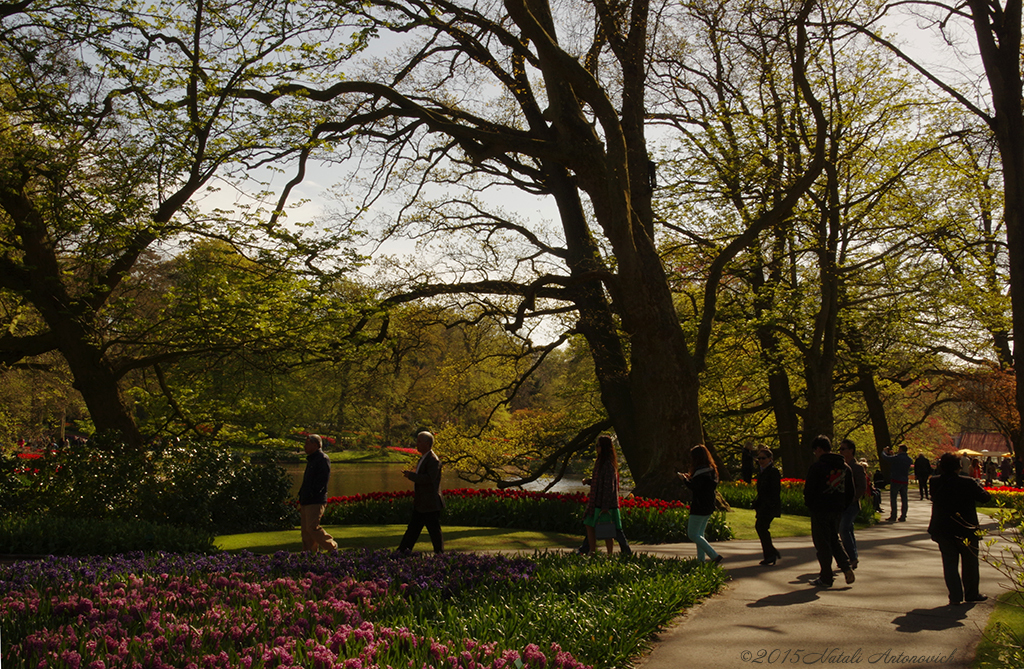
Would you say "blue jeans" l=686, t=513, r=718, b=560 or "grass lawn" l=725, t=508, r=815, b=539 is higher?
"blue jeans" l=686, t=513, r=718, b=560

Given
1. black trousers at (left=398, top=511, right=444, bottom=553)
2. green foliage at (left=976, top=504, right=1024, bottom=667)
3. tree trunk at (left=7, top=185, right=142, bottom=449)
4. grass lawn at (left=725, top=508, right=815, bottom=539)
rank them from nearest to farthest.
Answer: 1. green foliage at (left=976, top=504, right=1024, bottom=667)
2. black trousers at (left=398, top=511, right=444, bottom=553)
3. grass lawn at (left=725, top=508, right=815, bottom=539)
4. tree trunk at (left=7, top=185, right=142, bottom=449)

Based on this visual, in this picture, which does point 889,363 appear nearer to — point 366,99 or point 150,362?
point 366,99

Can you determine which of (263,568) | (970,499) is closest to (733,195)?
(970,499)

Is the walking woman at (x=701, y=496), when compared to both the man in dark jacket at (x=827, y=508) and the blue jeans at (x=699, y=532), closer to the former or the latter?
the blue jeans at (x=699, y=532)

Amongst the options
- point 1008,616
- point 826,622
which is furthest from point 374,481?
point 1008,616

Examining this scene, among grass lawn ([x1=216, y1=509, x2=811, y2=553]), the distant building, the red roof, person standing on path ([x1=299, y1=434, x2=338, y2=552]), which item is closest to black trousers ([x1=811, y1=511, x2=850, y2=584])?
grass lawn ([x1=216, y1=509, x2=811, y2=553])

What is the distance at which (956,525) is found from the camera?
24.5ft

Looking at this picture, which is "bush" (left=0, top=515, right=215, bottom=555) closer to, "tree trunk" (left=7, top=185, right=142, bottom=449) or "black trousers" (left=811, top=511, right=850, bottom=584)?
"tree trunk" (left=7, top=185, right=142, bottom=449)

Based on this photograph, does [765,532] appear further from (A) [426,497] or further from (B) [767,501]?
(A) [426,497]

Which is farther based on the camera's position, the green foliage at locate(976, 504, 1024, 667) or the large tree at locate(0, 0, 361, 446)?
the large tree at locate(0, 0, 361, 446)

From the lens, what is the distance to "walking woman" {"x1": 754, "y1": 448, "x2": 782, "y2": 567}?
9.48 m

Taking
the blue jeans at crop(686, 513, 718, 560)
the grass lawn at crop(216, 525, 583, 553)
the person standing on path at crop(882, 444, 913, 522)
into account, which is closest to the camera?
the blue jeans at crop(686, 513, 718, 560)

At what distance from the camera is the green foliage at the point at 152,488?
12.2 meters

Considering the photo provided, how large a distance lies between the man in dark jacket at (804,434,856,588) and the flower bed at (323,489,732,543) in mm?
3752
